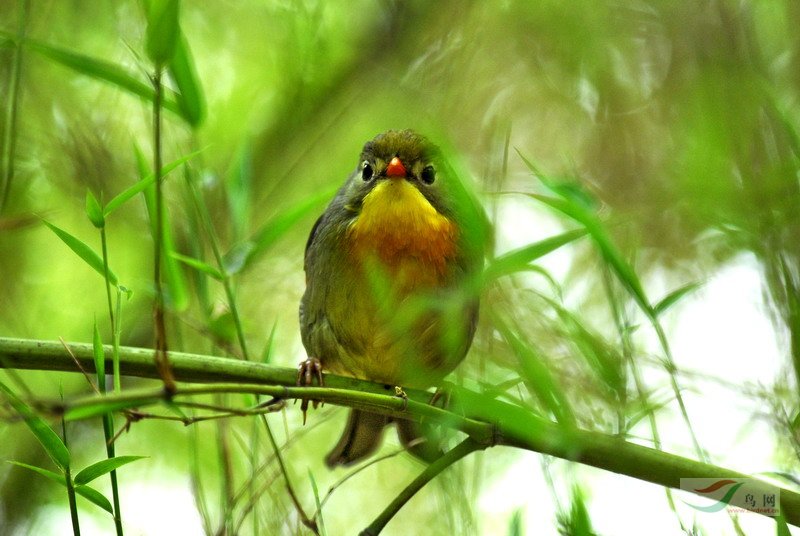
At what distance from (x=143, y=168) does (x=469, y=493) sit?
1.29 m

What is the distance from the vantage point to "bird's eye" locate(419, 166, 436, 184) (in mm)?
3193

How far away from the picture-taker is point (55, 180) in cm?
390

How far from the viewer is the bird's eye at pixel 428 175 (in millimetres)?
3193

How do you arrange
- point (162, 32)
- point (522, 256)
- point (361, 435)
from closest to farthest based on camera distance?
point (162, 32), point (522, 256), point (361, 435)

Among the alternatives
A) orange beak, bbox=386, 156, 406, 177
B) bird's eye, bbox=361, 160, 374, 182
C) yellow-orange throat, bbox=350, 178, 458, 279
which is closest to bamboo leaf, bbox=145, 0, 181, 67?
yellow-orange throat, bbox=350, 178, 458, 279

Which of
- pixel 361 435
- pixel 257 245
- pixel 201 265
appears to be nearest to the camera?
pixel 201 265

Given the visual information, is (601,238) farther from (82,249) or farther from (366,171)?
(366,171)

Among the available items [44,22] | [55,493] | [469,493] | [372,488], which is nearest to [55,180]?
[44,22]

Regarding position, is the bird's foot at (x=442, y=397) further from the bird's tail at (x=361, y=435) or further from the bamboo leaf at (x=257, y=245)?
the bamboo leaf at (x=257, y=245)

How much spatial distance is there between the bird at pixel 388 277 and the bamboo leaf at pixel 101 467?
0.97 m

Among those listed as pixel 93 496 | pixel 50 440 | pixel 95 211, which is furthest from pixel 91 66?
pixel 93 496

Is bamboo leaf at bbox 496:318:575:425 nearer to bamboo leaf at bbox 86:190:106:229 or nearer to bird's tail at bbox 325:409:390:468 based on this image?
bamboo leaf at bbox 86:190:106:229

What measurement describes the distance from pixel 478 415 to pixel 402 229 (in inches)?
46.7

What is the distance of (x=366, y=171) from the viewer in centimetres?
322
